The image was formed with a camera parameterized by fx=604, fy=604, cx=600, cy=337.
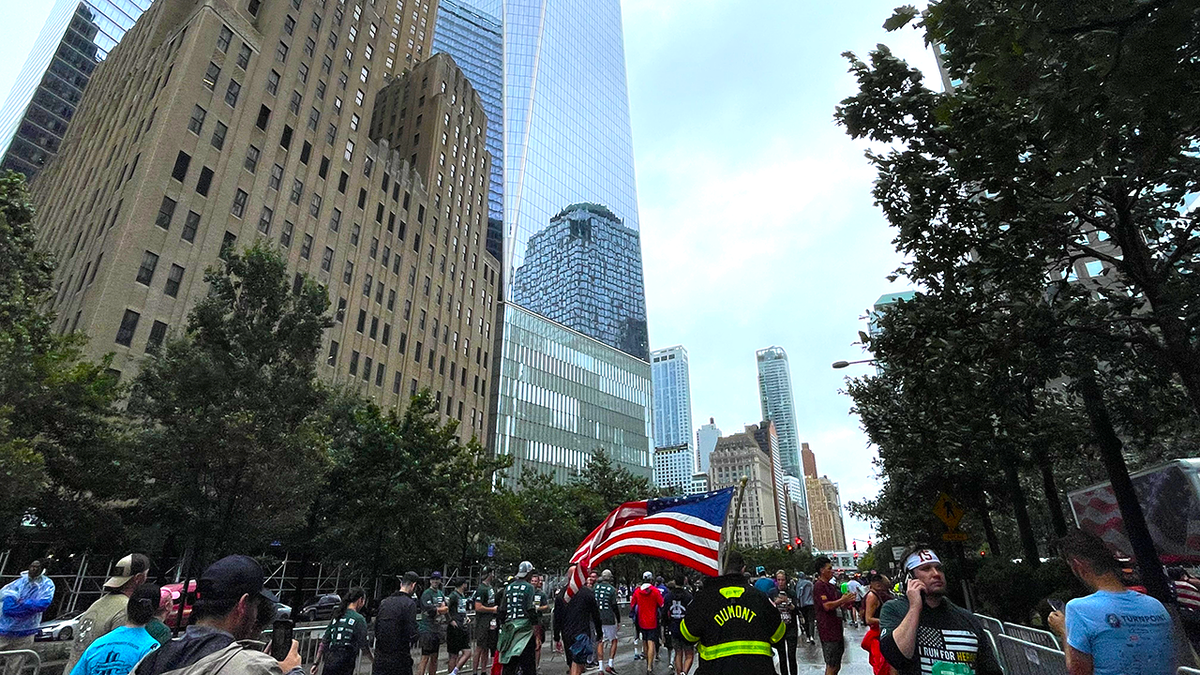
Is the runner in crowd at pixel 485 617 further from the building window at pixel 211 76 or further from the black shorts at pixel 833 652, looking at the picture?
the building window at pixel 211 76

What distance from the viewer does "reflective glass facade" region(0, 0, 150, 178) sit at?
243 ft

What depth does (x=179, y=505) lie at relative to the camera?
18.4 meters

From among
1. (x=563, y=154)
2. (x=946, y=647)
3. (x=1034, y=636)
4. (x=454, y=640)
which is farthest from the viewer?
A: (x=563, y=154)

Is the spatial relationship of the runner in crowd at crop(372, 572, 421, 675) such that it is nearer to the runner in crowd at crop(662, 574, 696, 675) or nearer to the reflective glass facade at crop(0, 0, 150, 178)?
the runner in crowd at crop(662, 574, 696, 675)

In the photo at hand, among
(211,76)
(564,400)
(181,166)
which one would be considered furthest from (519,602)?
(564,400)

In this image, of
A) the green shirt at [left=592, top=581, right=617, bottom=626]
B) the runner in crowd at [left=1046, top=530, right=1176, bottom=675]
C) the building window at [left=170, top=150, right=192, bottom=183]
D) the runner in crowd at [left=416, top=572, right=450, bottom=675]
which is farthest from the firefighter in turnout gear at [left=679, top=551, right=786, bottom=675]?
the building window at [left=170, top=150, right=192, bottom=183]

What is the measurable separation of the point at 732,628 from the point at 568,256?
11811 centimetres

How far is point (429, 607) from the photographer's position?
39.3 ft

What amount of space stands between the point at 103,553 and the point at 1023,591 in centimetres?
2878

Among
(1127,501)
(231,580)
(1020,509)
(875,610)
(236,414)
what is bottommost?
(875,610)

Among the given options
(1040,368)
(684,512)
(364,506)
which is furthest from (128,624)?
(364,506)

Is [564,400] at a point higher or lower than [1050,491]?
higher

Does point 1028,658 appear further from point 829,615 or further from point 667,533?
point 667,533

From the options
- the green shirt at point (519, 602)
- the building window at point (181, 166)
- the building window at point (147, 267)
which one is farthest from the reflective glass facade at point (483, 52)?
the green shirt at point (519, 602)
